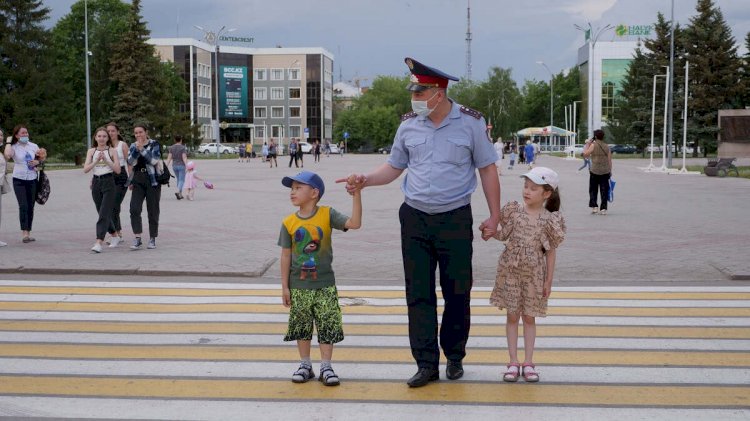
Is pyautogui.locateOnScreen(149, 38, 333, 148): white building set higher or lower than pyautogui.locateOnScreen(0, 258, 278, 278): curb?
higher

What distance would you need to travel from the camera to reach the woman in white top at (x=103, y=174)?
39.8 ft

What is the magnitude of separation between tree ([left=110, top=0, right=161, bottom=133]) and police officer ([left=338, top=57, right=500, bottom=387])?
212 feet

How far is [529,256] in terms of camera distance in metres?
5.48

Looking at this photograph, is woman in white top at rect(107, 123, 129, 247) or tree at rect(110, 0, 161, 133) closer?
woman in white top at rect(107, 123, 129, 247)

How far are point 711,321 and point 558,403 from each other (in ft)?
9.75

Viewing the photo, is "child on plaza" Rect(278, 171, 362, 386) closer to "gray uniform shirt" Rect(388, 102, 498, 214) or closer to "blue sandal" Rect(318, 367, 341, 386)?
"blue sandal" Rect(318, 367, 341, 386)

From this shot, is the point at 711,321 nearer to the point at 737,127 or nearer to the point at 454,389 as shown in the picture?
the point at 454,389

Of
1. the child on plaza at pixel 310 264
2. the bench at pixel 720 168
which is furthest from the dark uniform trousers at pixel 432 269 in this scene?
the bench at pixel 720 168

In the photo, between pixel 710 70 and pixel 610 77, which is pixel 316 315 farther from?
pixel 610 77

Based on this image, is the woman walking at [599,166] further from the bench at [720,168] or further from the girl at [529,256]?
the bench at [720,168]

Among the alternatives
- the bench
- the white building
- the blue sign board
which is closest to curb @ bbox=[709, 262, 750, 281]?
the bench

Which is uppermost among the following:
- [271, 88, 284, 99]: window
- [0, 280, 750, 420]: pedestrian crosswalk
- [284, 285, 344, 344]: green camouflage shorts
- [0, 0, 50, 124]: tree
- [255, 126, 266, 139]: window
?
[271, 88, 284, 99]: window

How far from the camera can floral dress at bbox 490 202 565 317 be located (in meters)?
5.50

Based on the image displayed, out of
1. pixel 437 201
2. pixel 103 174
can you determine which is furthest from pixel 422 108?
pixel 103 174
